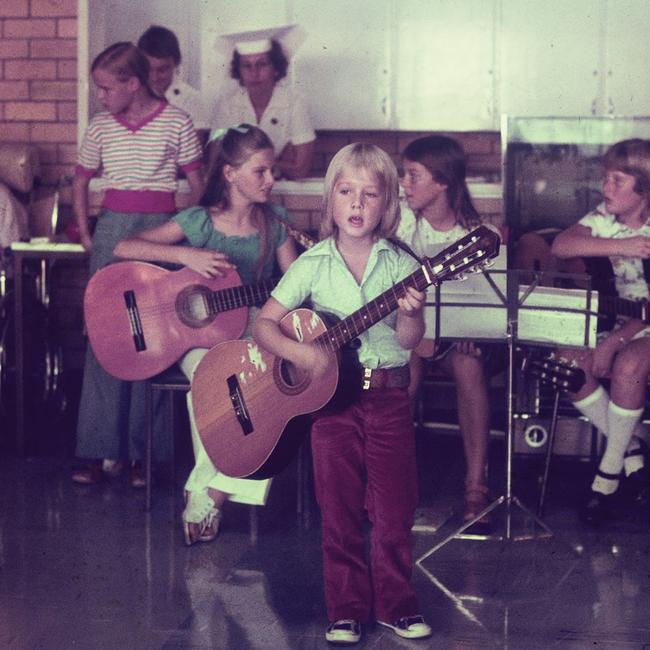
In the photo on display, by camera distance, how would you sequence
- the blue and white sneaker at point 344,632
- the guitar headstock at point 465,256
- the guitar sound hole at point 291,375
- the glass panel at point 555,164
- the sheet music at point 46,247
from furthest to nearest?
the glass panel at point 555,164 → the sheet music at point 46,247 → the guitar sound hole at point 291,375 → the blue and white sneaker at point 344,632 → the guitar headstock at point 465,256

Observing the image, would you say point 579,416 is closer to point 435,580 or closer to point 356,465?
point 435,580

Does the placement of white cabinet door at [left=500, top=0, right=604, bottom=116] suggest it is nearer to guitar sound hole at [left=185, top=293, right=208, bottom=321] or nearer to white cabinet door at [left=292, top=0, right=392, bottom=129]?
white cabinet door at [left=292, top=0, right=392, bottom=129]

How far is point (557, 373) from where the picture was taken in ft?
14.4

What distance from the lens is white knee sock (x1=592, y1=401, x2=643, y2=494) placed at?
4.47m

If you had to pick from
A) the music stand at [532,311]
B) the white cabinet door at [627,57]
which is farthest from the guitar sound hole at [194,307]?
Answer: the white cabinet door at [627,57]

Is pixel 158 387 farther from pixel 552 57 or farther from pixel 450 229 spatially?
pixel 552 57

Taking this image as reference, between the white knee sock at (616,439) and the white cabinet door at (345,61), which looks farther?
the white cabinet door at (345,61)

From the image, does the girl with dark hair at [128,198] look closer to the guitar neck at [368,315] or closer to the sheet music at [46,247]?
the sheet music at [46,247]

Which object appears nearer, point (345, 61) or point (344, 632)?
point (344, 632)

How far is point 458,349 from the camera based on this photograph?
15.2 ft

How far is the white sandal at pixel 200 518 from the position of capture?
422cm

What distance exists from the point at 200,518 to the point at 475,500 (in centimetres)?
99

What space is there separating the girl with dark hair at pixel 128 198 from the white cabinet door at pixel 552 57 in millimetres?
2205

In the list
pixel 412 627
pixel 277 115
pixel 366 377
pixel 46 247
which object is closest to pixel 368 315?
pixel 366 377
